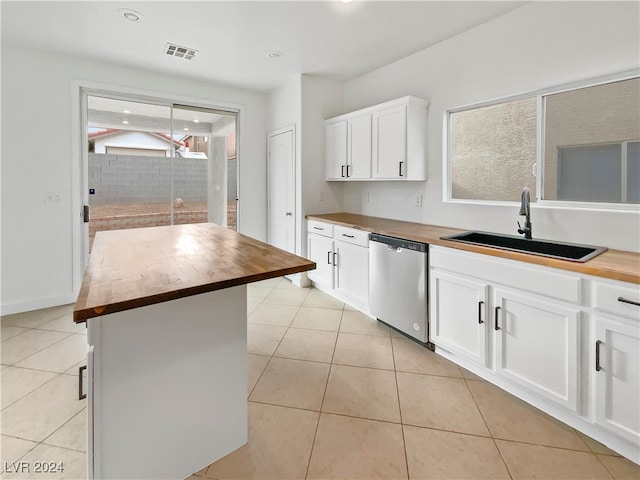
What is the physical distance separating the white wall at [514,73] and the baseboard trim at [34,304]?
12.1ft

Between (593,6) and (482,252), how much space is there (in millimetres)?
1728

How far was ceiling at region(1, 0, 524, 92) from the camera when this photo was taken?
2490mm

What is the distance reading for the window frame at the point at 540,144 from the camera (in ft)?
6.81

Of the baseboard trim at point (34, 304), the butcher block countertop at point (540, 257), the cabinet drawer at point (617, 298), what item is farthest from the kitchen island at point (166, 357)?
the baseboard trim at point (34, 304)

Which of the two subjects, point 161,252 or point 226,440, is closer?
point 226,440

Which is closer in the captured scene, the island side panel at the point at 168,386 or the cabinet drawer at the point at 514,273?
the island side panel at the point at 168,386

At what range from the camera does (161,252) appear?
1.81 metres

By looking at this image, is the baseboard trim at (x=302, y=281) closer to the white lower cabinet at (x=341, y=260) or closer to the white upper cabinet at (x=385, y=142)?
the white lower cabinet at (x=341, y=260)

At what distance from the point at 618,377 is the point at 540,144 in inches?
65.9

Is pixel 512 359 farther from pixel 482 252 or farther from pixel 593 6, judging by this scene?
pixel 593 6

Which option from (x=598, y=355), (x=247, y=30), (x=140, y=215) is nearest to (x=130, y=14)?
(x=247, y=30)

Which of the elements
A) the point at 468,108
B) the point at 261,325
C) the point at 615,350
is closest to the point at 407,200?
the point at 468,108

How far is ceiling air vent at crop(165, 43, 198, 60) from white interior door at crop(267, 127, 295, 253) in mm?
1335

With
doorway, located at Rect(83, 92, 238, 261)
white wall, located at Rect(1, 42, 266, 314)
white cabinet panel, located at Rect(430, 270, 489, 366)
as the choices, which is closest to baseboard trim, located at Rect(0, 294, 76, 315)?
white wall, located at Rect(1, 42, 266, 314)
